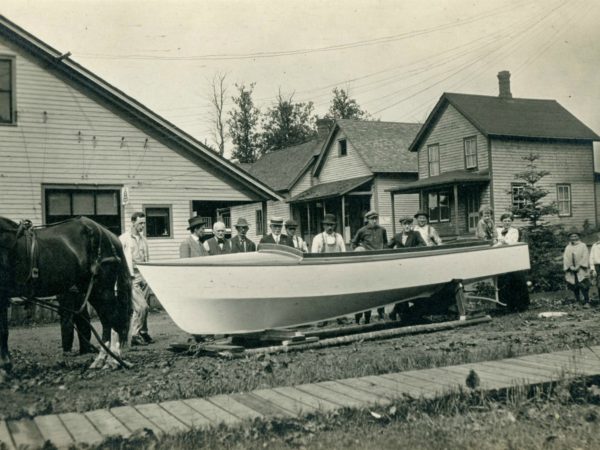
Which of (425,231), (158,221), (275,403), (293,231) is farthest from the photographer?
(158,221)

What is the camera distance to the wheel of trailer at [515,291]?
13570 millimetres

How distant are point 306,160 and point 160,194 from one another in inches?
1110

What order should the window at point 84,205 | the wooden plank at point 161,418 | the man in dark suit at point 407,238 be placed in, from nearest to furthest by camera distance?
the wooden plank at point 161,418 < the man in dark suit at point 407,238 < the window at point 84,205

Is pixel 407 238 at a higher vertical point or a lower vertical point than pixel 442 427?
higher

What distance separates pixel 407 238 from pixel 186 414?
884cm

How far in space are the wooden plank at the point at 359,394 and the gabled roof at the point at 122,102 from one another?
14.2 metres

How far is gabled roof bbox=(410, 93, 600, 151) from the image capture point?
32.9 m

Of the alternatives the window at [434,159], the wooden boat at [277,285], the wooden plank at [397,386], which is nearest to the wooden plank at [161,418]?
the wooden plank at [397,386]

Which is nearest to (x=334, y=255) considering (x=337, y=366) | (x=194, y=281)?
(x=194, y=281)

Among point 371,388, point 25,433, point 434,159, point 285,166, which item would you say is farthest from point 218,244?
point 285,166

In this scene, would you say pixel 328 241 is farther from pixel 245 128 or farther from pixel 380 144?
pixel 245 128

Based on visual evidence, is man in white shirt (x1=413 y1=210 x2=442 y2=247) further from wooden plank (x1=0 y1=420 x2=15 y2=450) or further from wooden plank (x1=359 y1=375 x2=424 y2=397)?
wooden plank (x1=0 y1=420 x2=15 y2=450)

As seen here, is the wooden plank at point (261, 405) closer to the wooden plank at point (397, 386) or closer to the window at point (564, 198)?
the wooden plank at point (397, 386)

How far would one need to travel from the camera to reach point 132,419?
410cm
